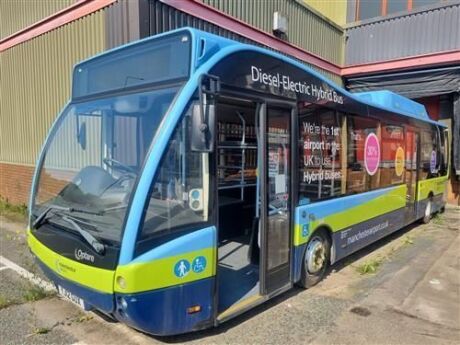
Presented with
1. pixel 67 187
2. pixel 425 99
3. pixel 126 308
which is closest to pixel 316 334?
pixel 126 308

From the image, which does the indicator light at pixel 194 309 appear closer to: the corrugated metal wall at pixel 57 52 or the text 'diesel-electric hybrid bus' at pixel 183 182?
the text 'diesel-electric hybrid bus' at pixel 183 182

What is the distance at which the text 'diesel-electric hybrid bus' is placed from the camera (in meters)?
3.11

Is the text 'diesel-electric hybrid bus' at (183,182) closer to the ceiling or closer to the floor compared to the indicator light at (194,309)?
closer to the ceiling

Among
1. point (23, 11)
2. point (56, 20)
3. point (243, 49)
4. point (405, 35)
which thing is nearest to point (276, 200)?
point (243, 49)

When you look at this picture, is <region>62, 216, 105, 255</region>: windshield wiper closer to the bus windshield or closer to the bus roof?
the bus windshield

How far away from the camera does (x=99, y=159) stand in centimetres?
370

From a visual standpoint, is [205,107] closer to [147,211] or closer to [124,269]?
[147,211]

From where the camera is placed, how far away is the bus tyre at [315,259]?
4.96 m

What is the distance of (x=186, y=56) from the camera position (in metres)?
3.35

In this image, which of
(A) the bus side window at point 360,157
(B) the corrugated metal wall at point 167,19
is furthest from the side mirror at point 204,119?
(B) the corrugated metal wall at point 167,19

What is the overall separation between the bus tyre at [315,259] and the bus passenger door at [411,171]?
3634 millimetres

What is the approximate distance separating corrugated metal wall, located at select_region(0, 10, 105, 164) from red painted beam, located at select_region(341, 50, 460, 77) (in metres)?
9.28

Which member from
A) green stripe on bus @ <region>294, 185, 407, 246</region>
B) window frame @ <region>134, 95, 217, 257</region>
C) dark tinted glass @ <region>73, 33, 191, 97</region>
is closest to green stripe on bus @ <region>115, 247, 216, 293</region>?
window frame @ <region>134, 95, 217, 257</region>

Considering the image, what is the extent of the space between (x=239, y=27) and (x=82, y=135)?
5.76 meters
